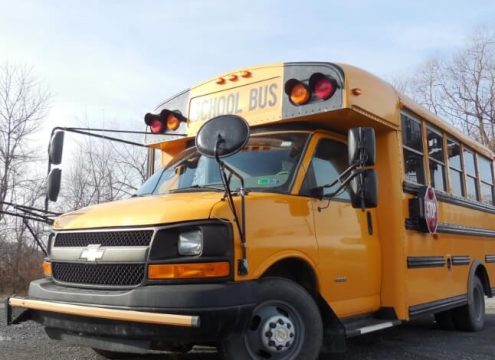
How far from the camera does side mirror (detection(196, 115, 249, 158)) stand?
12.4 feet

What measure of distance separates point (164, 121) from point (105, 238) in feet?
7.65

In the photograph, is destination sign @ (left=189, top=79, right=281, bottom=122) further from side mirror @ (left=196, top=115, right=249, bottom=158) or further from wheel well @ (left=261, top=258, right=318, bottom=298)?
wheel well @ (left=261, top=258, right=318, bottom=298)

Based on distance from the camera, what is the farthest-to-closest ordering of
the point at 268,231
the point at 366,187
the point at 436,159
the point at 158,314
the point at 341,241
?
1. the point at 436,159
2. the point at 341,241
3. the point at 366,187
4. the point at 268,231
5. the point at 158,314

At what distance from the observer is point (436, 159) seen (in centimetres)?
695

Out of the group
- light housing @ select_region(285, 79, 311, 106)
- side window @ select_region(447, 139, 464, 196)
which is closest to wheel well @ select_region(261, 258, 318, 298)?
light housing @ select_region(285, 79, 311, 106)

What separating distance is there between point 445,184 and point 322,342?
140 inches

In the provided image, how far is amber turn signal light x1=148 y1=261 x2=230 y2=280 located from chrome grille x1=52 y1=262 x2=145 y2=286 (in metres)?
0.13

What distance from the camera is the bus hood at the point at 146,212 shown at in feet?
12.3

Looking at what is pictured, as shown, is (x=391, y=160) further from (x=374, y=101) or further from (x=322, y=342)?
(x=322, y=342)

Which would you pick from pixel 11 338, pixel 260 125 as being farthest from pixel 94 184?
pixel 260 125

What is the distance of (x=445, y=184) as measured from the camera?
281 inches

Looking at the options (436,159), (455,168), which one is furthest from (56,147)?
(455,168)

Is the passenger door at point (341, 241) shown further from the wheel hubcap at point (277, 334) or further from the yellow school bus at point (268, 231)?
the wheel hubcap at point (277, 334)

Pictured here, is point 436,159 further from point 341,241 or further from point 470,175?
point 341,241
